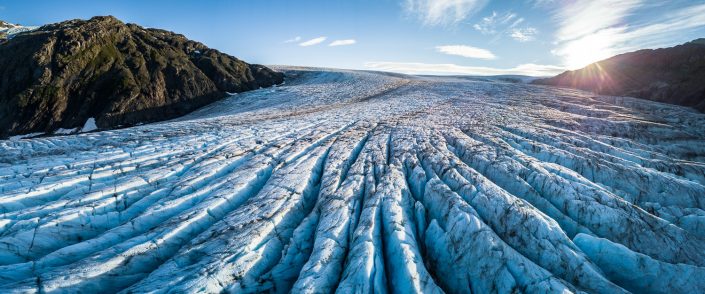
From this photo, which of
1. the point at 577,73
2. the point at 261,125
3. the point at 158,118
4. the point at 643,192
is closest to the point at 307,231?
the point at 643,192

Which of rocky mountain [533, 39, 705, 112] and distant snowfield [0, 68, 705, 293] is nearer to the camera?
distant snowfield [0, 68, 705, 293]

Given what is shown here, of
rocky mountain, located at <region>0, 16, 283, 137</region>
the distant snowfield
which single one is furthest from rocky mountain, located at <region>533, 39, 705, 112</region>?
rocky mountain, located at <region>0, 16, 283, 137</region>

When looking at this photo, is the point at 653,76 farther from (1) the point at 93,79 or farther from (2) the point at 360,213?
(1) the point at 93,79

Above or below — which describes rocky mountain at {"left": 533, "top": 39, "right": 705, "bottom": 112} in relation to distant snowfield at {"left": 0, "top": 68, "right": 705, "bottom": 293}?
above

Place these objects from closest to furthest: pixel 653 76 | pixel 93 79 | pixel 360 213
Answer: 1. pixel 360 213
2. pixel 93 79
3. pixel 653 76

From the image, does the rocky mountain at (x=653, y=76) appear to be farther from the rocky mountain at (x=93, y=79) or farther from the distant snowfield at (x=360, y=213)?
the rocky mountain at (x=93, y=79)

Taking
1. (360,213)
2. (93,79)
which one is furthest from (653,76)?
(93,79)

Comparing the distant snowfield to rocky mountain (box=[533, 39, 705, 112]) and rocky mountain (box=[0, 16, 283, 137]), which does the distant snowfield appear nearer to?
rocky mountain (box=[533, 39, 705, 112])
